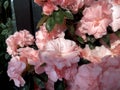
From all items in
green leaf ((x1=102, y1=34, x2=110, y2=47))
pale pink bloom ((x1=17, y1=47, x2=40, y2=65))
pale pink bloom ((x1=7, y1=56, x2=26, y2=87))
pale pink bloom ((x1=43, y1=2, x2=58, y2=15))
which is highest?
pale pink bloom ((x1=43, y1=2, x2=58, y2=15))

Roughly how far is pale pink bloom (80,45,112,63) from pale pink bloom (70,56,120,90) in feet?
0.31

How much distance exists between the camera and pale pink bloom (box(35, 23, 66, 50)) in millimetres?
993

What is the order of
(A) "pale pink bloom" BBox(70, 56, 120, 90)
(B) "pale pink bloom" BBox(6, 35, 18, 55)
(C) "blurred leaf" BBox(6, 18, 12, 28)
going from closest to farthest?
(A) "pale pink bloom" BBox(70, 56, 120, 90) → (B) "pale pink bloom" BBox(6, 35, 18, 55) → (C) "blurred leaf" BBox(6, 18, 12, 28)

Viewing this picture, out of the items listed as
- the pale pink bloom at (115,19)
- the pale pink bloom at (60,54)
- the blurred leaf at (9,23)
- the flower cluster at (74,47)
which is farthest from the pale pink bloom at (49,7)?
the blurred leaf at (9,23)

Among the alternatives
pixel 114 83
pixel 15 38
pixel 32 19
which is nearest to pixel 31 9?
pixel 32 19

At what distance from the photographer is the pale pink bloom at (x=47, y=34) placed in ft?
3.26

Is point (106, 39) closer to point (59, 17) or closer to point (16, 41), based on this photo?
point (59, 17)

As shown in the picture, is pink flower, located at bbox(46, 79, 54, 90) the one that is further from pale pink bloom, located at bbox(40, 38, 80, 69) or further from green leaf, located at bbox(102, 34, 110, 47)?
green leaf, located at bbox(102, 34, 110, 47)

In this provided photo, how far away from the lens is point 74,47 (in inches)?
35.8

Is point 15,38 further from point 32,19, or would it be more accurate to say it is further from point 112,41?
point 112,41

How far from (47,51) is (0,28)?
0.69 m

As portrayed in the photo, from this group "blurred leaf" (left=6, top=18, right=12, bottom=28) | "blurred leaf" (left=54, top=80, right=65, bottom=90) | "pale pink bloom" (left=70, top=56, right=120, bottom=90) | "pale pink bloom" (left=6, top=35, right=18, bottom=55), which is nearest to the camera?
"pale pink bloom" (left=70, top=56, right=120, bottom=90)

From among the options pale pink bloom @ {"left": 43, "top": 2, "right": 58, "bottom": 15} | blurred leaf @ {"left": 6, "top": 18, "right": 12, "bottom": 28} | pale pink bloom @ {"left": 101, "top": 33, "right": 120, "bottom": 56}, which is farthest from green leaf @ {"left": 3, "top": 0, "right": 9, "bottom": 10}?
pale pink bloom @ {"left": 101, "top": 33, "right": 120, "bottom": 56}

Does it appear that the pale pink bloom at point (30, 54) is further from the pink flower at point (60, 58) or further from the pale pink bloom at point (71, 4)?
the pale pink bloom at point (71, 4)
